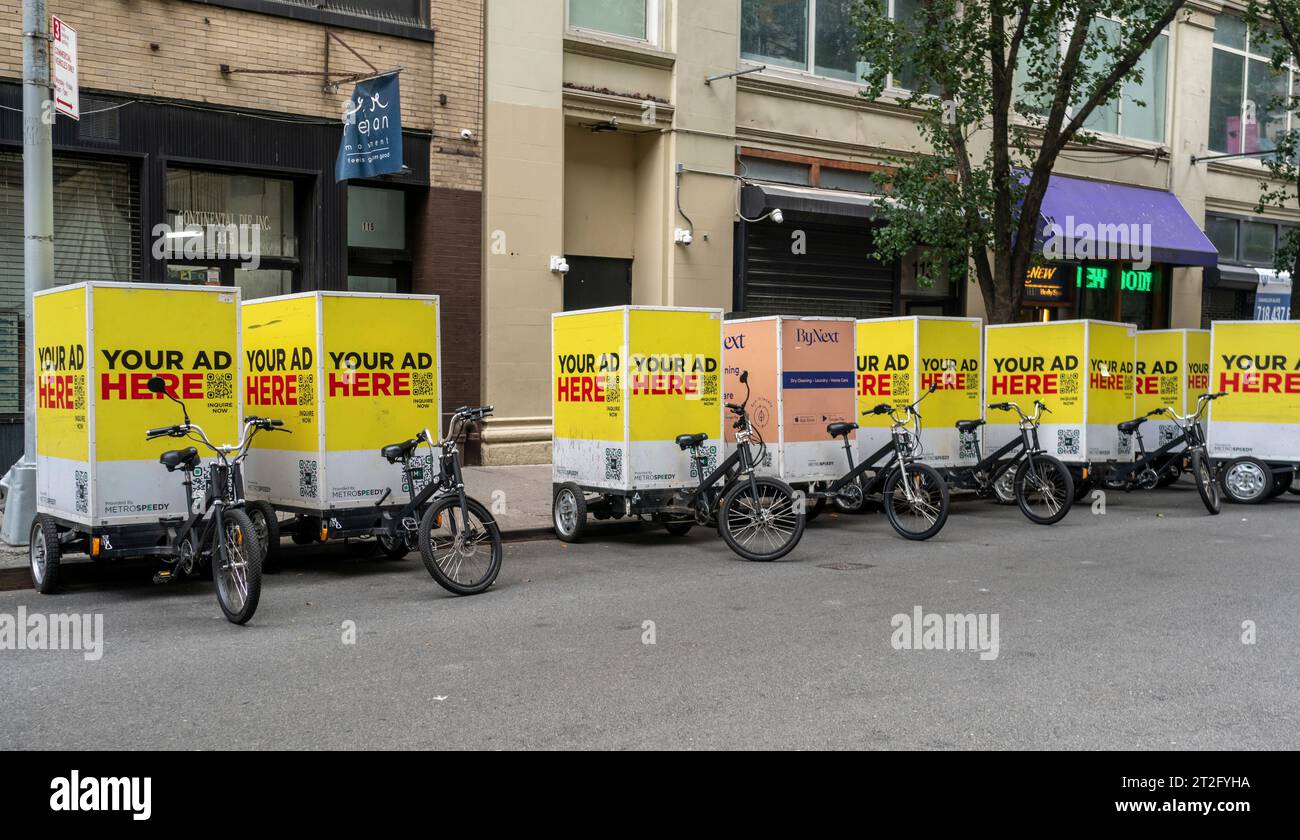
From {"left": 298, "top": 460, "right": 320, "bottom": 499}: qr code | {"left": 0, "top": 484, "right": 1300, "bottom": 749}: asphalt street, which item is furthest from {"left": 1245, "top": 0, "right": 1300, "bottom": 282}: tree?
{"left": 298, "top": 460, "right": 320, "bottom": 499}: qr code

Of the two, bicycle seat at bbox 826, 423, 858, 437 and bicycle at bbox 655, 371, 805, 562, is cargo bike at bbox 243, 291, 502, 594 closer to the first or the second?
bicycle at bbox 655, 371, 805, 562

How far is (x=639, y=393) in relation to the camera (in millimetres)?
11797

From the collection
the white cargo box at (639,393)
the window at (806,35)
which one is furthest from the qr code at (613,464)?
the window at (806,35)

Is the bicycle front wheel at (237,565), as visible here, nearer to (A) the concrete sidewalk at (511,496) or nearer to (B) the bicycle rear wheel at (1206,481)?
(A) the concrete sidewalk at (511,496)

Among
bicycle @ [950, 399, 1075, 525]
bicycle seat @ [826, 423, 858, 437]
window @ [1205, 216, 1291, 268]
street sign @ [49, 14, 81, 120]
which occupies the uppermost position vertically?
window @ [1205, 216, 1291, 268]

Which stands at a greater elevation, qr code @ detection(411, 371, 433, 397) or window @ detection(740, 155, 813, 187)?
window @ detection(740, 155, 813, 187)

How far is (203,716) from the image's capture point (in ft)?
18.9

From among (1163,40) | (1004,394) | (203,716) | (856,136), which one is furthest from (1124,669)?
(1163,40)

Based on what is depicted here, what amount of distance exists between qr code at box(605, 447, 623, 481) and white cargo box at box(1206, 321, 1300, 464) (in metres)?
8.89

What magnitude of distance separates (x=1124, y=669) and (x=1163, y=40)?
24026 mm

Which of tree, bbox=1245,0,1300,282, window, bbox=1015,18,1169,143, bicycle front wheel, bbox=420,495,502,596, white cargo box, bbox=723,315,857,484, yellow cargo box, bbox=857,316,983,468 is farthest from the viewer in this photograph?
window, bbox=1015,18,1169,143

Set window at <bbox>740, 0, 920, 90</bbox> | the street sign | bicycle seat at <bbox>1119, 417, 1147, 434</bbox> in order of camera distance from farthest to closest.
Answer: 1. window at <bbox>740, 0, 920, 90</bbox>
2. bicycle seat at <bbox>1119, 417, 1147, 434</bbox>
3. the street sign

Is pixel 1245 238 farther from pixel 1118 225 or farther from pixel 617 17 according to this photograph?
pixel 617 17

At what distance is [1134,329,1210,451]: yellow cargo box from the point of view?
17.9 metres
